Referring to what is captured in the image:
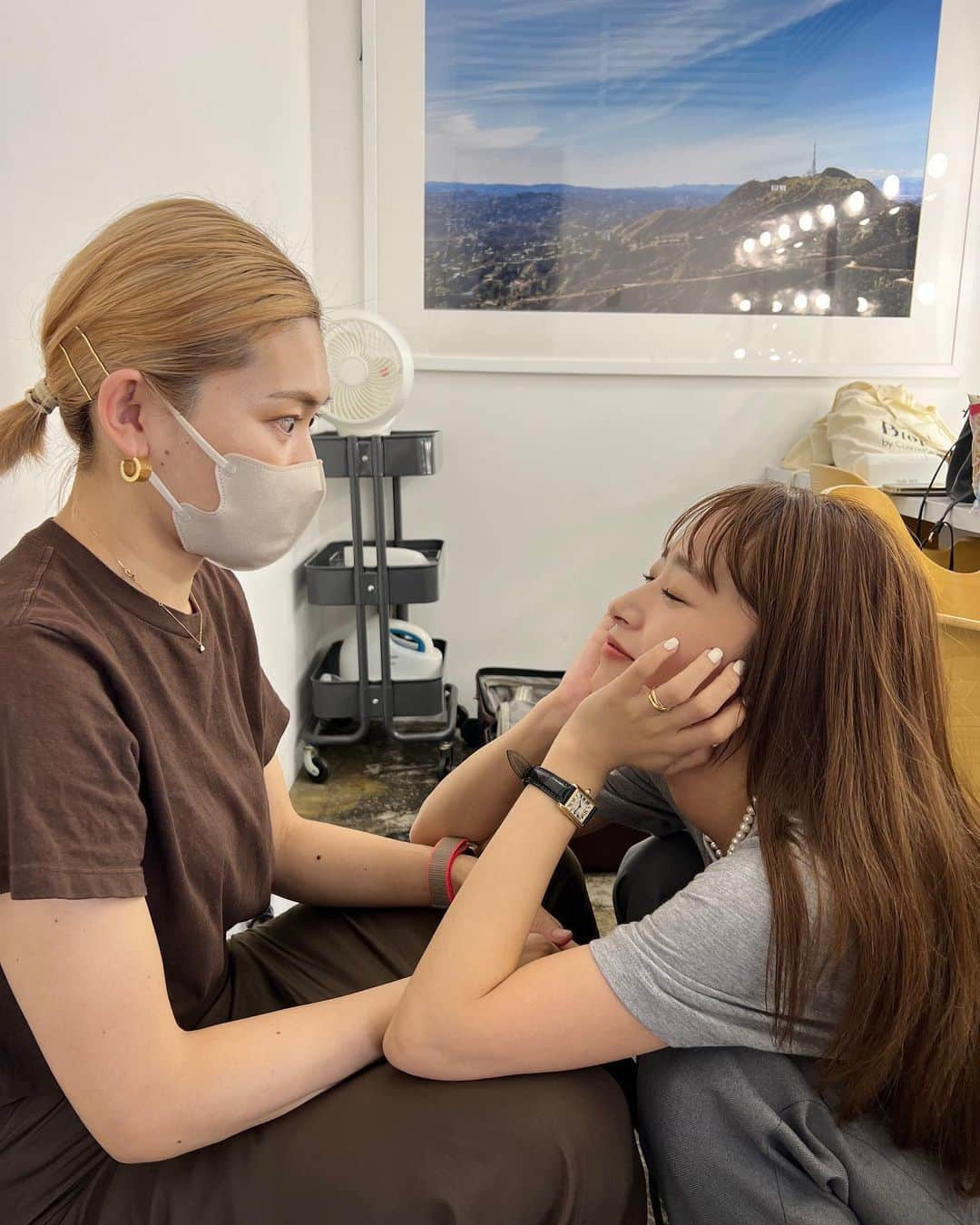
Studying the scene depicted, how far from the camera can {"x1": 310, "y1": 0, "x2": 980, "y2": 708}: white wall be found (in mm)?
3207

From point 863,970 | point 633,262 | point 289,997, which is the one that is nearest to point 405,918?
point 289,997

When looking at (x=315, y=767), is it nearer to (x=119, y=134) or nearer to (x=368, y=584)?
(x=368, y=584)

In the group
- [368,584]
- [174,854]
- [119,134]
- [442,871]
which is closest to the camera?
[174,854]

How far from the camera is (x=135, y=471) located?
92 cm

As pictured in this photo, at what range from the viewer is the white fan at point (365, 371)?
2594 mm

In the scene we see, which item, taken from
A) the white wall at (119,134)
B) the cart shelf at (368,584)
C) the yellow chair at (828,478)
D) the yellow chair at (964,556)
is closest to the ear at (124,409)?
the white wall at (119,134)

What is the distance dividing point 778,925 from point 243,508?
0.68 metres

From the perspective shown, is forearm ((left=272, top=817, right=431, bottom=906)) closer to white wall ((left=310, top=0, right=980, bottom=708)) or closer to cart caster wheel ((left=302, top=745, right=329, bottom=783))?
cart caster wheel ((left=302, top=745, right=329, bottom=783))

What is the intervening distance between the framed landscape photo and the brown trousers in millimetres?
2632

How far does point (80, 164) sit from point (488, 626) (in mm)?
2290

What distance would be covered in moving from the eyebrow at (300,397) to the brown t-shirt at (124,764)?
0.82 feet

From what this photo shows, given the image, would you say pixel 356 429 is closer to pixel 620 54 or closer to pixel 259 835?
pixel 620 54

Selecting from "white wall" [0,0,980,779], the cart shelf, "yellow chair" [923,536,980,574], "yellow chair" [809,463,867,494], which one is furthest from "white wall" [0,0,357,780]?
"yellow chair" [923,536,980,574]

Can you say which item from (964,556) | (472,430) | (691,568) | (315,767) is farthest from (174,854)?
(472,430)
